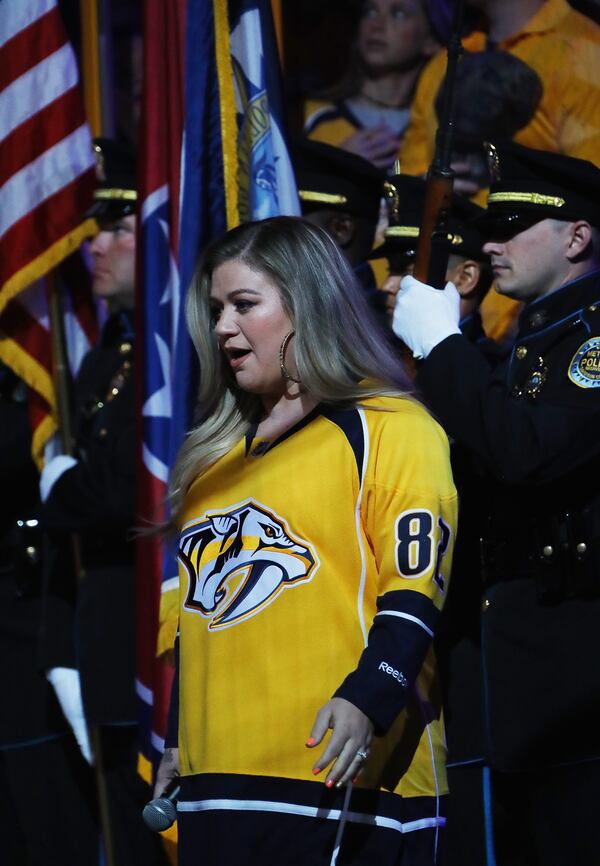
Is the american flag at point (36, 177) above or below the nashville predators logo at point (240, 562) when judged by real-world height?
above

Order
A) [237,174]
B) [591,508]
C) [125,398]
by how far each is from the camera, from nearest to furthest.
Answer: [591,508], [237,174], [125,398]

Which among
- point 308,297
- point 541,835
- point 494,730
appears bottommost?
point 541,835

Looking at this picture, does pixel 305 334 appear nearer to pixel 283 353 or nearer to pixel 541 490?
pixel 283 353

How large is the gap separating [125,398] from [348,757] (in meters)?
2.35

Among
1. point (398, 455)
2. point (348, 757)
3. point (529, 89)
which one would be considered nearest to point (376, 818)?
point (348, 757)

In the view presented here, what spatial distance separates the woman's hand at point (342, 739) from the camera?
7.47 ft

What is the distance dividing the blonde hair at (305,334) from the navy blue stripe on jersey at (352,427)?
0.02 metres

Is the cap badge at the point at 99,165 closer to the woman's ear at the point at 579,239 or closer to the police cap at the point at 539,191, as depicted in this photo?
the police cap at the point at 539,191

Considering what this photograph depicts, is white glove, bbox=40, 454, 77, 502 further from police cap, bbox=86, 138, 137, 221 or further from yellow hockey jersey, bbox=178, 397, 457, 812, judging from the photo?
yellow hockey jersey, bbox=178, 397, 457, 812

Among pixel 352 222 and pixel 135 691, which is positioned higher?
pixel 352 222

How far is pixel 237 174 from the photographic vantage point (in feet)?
12.7

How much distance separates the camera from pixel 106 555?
4.42 metres

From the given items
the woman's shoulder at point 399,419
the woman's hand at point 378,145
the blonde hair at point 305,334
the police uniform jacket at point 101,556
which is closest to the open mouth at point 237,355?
the blonde hair at point 305,334

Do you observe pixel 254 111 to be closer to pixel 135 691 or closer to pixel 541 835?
pixel 135 691
